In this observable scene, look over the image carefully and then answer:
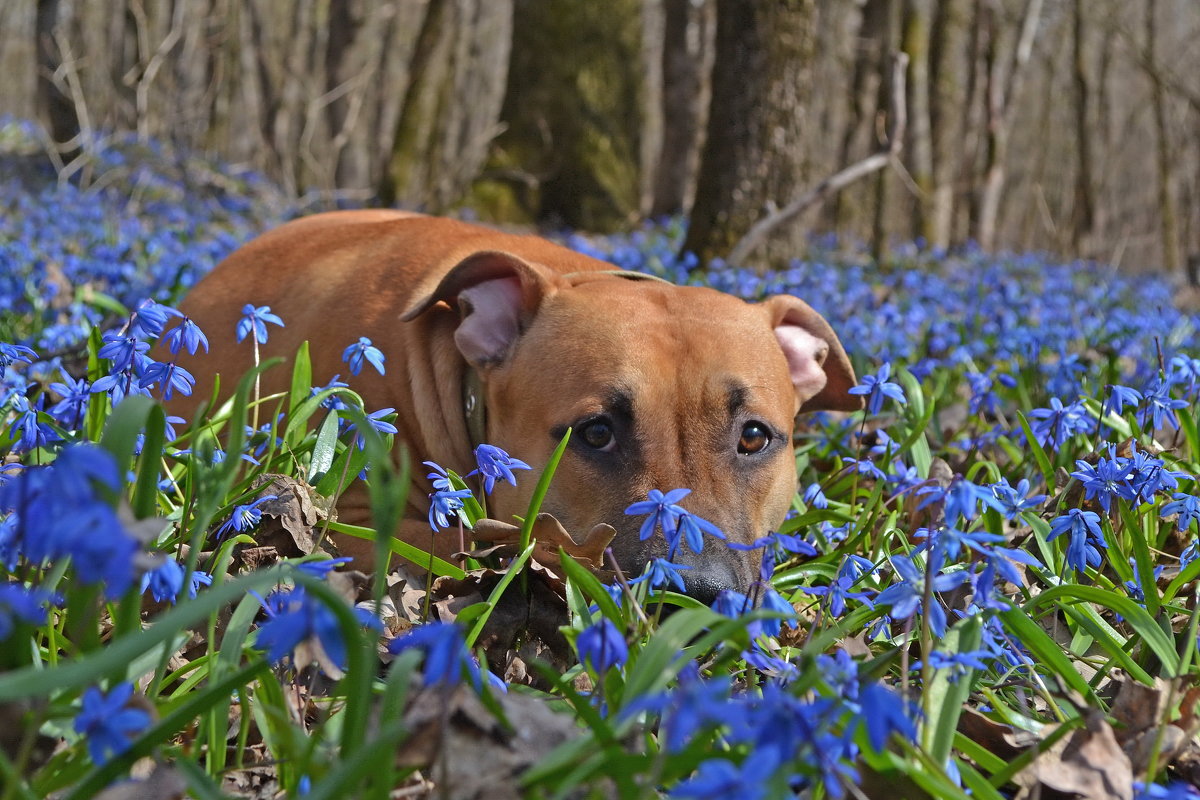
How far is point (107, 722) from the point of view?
1.29 meters

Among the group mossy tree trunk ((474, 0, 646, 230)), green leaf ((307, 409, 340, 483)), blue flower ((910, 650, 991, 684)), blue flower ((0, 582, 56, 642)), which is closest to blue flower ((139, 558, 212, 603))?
blue flower ((0, 582, 56, 642))

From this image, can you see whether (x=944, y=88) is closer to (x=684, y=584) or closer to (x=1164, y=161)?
(x=1164, y=161)

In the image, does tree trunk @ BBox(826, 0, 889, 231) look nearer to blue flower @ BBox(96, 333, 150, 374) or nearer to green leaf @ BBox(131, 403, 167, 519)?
blue flower @ BBox(96, 333, 150, 374)

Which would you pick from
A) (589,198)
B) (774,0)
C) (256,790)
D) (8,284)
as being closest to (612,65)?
(589,198)

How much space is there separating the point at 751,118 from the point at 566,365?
14.3 ft

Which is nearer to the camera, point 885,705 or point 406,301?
point 885,705

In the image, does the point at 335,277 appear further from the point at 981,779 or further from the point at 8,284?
the point at 981,779

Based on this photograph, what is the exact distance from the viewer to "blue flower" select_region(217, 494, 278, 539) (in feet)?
7.63

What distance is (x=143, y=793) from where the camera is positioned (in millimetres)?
1367

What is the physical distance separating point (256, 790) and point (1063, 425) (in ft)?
7.70

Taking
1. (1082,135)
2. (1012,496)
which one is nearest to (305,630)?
(1012,496)

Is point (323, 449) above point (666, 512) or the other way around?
the other way around

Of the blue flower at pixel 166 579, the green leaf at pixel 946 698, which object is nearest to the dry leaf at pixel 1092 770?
the green leaf at pixel 946 698

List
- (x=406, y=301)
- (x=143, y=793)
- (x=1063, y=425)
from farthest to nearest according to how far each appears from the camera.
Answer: (x=406, y=301)
(x=1063, y=425)
(x=143, y=793)
